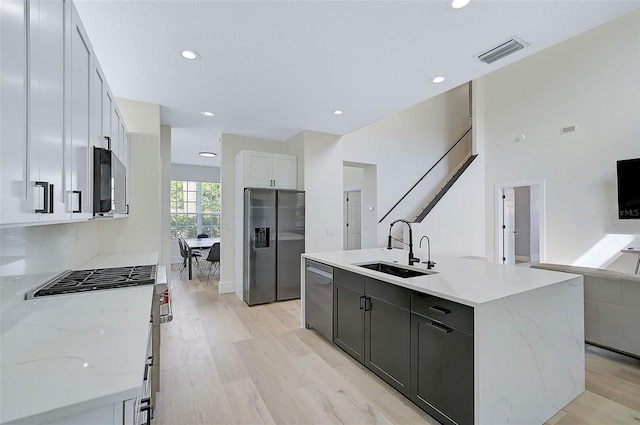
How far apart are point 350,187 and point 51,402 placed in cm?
733

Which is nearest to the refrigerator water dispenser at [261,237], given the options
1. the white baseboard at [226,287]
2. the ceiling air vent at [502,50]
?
the white baseboard at [226,287]

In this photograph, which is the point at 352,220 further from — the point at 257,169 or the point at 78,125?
the point at 78,125

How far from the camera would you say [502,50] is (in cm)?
238

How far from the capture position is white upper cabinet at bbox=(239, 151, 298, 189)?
14.8 feet

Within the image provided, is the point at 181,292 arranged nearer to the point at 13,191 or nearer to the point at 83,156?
the point at 83,156

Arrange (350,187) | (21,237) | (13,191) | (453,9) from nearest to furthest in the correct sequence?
(13,191) → (21,237) → (453,9) → (350,187)

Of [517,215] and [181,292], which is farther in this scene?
[517,215]

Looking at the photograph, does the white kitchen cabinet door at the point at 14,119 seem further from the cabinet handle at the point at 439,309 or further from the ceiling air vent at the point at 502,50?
the ceiling air vent at the point at 502,50

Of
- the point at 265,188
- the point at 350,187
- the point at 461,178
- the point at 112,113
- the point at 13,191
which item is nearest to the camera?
the point at 13,191

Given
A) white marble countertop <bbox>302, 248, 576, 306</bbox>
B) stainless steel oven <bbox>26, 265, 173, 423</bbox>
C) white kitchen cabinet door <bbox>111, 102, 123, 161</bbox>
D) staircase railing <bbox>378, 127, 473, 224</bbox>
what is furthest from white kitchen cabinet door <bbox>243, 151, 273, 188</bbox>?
staircase railing <bbox>378, 127, 473, 224</bbox>

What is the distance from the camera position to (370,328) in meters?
2.39

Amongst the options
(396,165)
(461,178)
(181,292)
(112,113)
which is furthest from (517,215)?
(112,113)

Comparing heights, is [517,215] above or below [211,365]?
above

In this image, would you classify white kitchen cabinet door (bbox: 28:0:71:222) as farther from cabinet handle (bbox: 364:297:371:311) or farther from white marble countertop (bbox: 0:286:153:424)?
cabinet handle (bbox: 364:297:371:311)
